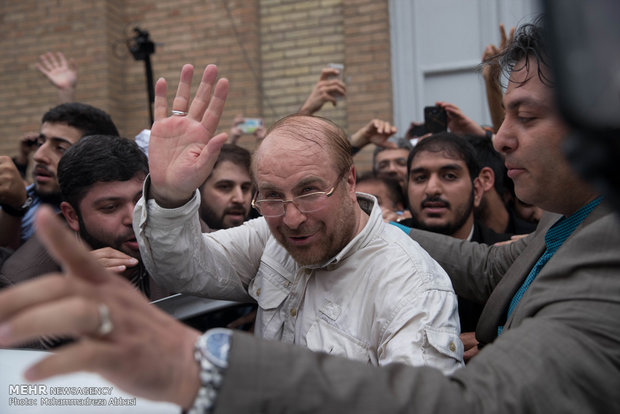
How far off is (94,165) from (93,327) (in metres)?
1.82

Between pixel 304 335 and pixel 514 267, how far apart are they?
761 millimetres

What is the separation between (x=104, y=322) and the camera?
0.79 metres

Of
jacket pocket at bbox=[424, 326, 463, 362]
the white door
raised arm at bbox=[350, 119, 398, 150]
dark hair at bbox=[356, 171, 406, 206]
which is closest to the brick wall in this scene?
the white door

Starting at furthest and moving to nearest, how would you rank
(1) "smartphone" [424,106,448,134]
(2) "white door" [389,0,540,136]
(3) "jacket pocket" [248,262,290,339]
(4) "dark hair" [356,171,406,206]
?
(2) "white door" [389,0,540,136] → (4) "dark hair" [356,171,406,206] → (1) "smartphone" [424,106,448,134] → (3) "jacket pocket" [248,262,290,339]

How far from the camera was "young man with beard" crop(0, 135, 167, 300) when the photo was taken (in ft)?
7.83

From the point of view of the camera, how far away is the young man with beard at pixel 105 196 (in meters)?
2.39

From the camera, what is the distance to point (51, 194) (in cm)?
338

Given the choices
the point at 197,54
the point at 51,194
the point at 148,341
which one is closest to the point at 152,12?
the point at 197,54

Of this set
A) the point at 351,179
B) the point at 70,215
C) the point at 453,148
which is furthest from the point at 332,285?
the point at 453,148

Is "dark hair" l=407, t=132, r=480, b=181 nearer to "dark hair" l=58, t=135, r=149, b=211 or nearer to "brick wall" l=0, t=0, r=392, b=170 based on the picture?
"dark hair" l=58, t=135, r=149, b=211

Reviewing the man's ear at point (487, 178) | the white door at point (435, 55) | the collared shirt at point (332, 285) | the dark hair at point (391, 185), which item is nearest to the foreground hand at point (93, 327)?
the collared shirt at point (332, 285)

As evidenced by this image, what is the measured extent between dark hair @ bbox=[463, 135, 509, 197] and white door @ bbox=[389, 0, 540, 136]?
1942mm

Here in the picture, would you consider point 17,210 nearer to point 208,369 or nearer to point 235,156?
point 235,156

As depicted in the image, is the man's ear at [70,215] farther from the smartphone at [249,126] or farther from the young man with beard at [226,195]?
the smartphone at [249,126]
